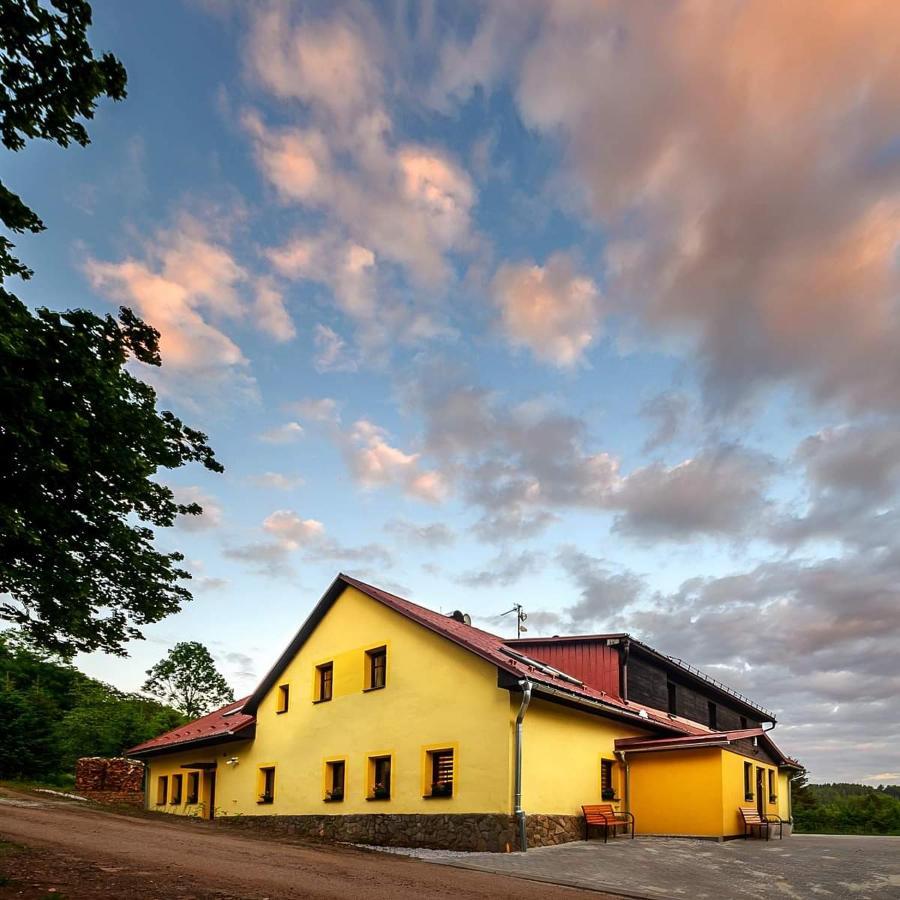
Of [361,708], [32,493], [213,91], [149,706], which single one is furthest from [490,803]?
[149,706]

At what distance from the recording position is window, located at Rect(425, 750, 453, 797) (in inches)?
733

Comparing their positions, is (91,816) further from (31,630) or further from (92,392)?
(92,392)

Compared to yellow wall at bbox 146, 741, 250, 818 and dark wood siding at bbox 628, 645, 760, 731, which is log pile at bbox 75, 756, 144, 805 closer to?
yellow wall at bbox 146, 741, 250, 818

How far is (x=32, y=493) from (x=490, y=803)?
38.4ft

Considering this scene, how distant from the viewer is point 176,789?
30.2 meters

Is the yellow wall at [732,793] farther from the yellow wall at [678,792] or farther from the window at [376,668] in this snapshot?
the window at [376,668]

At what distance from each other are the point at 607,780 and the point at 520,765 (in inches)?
184

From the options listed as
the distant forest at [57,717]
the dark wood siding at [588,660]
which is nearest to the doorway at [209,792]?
the distant forest at [57,717]

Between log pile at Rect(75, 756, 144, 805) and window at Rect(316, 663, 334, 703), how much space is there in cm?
Answer: 1367

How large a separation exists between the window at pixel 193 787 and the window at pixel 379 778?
446 inches

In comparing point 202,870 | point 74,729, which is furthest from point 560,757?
point 74,729

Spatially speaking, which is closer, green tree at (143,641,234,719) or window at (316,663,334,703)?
window at (316,663,334,703)

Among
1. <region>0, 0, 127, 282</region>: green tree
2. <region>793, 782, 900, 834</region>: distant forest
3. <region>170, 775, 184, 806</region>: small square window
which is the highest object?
<region>0, 0, 127, 282</region>: green tree

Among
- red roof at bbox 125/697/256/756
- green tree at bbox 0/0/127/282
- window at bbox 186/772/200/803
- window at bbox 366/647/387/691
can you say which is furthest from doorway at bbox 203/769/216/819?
green tree at bbox 0/0/127/282
